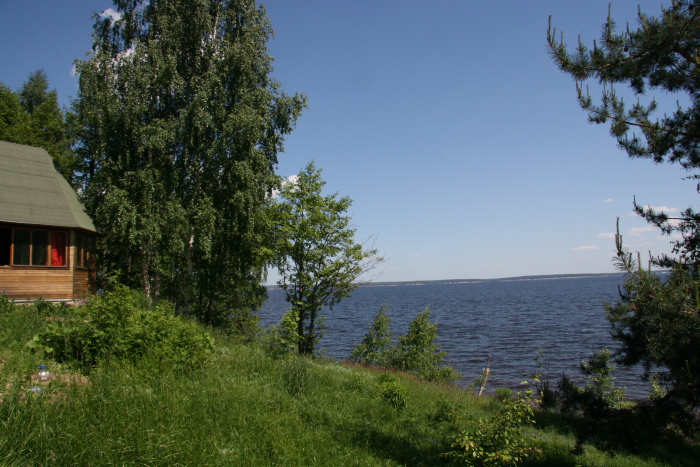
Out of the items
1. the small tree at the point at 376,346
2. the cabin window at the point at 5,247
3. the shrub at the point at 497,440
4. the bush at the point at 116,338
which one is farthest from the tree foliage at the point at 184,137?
the shrub at the point at 497,440

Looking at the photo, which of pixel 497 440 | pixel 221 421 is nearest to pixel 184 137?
pixel 221 421

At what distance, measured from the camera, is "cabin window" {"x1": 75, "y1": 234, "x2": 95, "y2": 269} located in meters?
16.7

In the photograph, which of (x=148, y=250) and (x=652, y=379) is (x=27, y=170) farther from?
(x=652, y=379)

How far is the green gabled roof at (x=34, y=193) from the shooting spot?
15062 millimetres

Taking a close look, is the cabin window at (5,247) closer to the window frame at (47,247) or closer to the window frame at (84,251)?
the window frame at (47,247)

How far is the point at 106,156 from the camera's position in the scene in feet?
55.3

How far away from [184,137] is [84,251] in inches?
223

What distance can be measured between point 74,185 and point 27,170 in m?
6.28

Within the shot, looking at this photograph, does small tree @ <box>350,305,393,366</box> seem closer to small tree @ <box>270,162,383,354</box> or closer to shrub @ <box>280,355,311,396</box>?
small tree @ <box>270,162,383,354</box>

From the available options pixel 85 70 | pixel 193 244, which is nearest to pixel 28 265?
pixel 193 244

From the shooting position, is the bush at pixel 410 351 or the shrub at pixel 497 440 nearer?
the shrub at pixel 497 440

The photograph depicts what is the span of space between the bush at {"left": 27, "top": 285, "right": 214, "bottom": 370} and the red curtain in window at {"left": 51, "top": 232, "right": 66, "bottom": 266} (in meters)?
8.80

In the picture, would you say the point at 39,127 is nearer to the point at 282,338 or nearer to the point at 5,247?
the point at 5,247

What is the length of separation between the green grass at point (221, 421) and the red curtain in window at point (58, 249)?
20.8 feet
